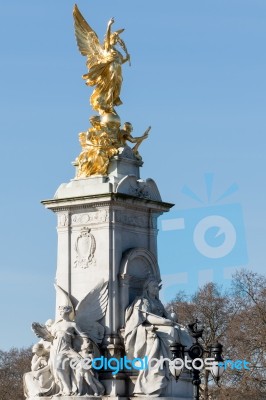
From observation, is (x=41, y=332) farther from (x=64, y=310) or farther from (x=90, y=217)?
(x=90, y=217)

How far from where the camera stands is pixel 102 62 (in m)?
31.3

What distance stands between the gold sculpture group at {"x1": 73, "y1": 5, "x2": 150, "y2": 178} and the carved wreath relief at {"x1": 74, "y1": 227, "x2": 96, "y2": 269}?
4.14ft

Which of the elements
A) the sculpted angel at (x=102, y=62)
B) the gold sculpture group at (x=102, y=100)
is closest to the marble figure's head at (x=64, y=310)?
the gold sculpture group at (x=102, y=100)

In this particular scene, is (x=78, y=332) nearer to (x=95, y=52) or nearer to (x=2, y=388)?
(x=95, y=52)

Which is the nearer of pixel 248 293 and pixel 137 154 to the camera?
pixel 137 154

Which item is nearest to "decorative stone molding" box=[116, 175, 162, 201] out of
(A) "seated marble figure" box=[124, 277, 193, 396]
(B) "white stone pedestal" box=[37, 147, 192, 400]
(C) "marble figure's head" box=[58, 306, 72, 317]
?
(B) "white stone pedestal" box=[37, 147, 192, 400]

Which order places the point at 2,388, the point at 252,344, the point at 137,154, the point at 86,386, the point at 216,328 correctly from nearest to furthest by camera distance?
1. the point at 86,386
2. the point at 137,154
3. the point at 252,344
4. the point at 216,328
5. the point at 2,388

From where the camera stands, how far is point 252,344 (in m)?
46.7

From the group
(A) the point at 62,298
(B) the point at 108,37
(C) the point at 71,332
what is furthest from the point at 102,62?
(C) the point at 71,332

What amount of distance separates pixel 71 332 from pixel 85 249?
1.86 meters

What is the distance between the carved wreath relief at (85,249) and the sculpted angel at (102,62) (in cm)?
266

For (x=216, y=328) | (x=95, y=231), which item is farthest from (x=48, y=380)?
(x=216, y=328)

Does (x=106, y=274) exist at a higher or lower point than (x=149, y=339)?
higher

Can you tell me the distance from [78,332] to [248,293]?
63.2 feet
